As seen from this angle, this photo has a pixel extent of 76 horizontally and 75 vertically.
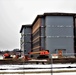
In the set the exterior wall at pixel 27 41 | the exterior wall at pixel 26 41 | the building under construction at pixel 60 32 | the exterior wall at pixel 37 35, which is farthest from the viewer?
the exterior wall at pixel 27 41

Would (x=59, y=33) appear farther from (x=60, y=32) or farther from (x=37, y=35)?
(x=37, y=35)

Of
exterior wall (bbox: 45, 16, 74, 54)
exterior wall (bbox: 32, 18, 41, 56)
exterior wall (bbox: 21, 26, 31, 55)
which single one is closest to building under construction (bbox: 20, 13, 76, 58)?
exterior wall (bbox: 45, 16, 74, 54)

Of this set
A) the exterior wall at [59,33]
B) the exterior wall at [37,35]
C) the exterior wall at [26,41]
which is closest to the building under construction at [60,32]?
the exterior wall at [59,33]

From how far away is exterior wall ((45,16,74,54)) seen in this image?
2825 inches

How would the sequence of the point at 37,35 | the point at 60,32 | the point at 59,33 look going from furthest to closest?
the point at 37,35 → the point at 60,32 → the point at 59,33

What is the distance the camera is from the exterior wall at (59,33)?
71.8m

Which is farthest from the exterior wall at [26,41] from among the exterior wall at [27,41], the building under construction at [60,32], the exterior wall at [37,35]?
the building under construction at [60,32]

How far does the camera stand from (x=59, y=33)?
7219cm

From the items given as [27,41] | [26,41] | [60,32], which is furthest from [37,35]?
[26,41]

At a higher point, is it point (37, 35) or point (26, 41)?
point (37, 35)

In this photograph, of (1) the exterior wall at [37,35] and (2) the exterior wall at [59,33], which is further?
(1) the exterior wall at [37,35]

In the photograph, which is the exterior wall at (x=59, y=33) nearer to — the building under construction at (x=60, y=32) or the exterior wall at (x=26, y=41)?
the building under construction at (x=60, y=32)

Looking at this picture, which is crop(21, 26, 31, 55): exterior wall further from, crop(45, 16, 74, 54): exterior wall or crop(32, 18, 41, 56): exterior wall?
crop(45, 16, 74, 54): exterior wall

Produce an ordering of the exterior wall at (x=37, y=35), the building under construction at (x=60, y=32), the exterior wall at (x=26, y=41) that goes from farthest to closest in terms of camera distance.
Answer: the exterior wall at (x=26, y=41) → the exterior wall at (x=37, y=35) → the building under construction at (x=60, y=32)
